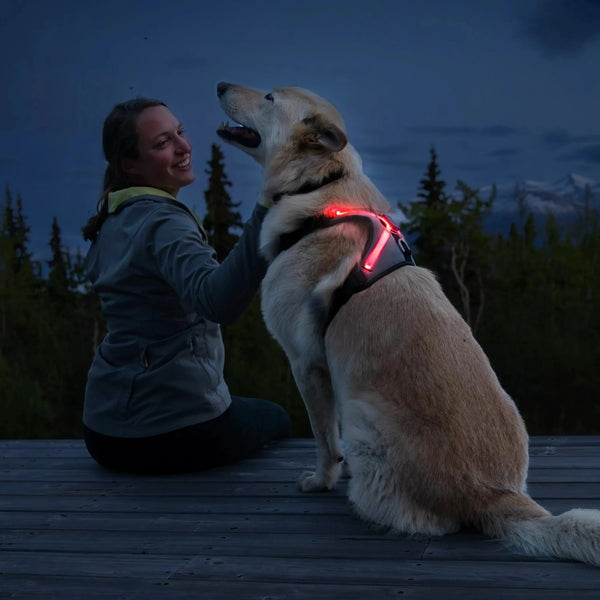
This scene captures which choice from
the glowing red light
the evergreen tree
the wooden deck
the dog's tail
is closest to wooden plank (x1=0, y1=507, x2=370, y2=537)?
the wooden deck

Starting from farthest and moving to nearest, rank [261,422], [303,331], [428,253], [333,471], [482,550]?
1. [428,253]
2. [261,422]
3. [333,471]
4. [303,331]
5. [482,550]

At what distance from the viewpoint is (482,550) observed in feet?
7.13

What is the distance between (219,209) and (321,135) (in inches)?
239

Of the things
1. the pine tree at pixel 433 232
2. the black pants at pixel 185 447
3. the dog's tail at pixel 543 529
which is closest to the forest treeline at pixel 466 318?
Answer: the pine tree at pixel 433 232

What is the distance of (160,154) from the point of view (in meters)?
3.23

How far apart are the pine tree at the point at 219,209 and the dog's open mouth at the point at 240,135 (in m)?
5.24

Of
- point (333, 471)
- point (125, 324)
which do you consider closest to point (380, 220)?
point (333, 471)

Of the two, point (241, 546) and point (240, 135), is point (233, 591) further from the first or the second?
point (240, 135)

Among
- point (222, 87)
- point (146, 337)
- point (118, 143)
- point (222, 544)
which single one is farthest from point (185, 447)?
Result: point (222, 87)

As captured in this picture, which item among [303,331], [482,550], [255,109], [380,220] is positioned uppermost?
[255,109]

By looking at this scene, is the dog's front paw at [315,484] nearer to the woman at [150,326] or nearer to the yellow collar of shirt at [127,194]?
the woman at [150,326]

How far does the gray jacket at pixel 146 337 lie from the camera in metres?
2.98

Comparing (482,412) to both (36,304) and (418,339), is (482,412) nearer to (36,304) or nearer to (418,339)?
(418,339)

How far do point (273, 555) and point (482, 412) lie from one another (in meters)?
0.71
